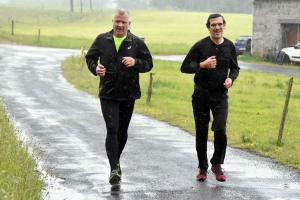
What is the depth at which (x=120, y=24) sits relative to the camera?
8.54 m

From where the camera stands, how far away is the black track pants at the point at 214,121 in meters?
8.83

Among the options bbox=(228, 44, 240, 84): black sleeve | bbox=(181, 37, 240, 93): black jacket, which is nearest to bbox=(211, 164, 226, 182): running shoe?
bbox=(181, 37, 240, 93): black jacket

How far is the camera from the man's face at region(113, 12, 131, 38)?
8477 mm

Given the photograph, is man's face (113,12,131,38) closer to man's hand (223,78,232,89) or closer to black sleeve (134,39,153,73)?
black sleeve (134,39,153,73)

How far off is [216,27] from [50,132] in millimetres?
5782

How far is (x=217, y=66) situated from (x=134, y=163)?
218 cm

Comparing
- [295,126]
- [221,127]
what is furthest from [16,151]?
[295,126]

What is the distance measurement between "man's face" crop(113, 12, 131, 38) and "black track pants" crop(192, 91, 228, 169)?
46.6 inches

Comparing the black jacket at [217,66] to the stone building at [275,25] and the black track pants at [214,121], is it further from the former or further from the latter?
the stone building at [275,25]

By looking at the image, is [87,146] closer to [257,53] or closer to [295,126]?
[295,126]

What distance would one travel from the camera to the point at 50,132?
13.6 meters

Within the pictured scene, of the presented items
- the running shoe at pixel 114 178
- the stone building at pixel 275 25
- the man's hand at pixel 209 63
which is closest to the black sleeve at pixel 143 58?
the man's hand at pixel 209 63

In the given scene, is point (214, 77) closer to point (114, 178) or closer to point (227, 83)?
point (227, 83)

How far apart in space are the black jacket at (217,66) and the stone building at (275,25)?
121ft
